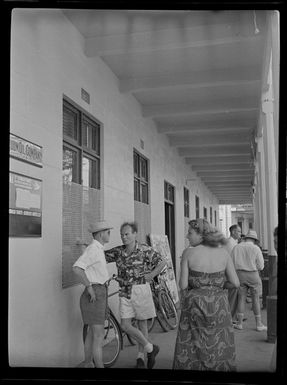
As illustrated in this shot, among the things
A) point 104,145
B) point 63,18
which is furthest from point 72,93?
point 104,145

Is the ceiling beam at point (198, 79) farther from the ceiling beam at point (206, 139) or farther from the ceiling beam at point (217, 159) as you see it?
the ceiling beam at point (217, 159)

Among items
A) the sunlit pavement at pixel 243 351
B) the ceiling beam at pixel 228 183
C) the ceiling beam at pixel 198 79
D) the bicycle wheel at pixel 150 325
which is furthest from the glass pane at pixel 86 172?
the ceiling beam at pixel 228 183

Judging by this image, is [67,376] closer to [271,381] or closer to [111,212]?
[271,381]

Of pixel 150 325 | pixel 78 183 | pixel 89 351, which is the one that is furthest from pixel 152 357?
pixel 78 183

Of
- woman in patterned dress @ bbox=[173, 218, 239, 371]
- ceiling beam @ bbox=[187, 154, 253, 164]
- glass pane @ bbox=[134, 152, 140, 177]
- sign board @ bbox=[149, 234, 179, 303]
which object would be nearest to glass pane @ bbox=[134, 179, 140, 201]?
glass pane @ bbox=[134, 152, 140, 177]

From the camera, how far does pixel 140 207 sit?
729cm

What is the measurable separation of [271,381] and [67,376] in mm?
1464

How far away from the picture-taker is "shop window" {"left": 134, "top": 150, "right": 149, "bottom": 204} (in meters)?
7.20

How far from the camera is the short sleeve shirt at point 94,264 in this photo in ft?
13.7

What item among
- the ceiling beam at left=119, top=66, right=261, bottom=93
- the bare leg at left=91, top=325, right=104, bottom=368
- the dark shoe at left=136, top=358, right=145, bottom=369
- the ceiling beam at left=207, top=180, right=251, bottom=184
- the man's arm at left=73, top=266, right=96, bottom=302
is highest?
the ceiling beam at left=119, top=66, right=261, bottom=93

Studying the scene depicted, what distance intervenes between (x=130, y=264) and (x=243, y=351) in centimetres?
126

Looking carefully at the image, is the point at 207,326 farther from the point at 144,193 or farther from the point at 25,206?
the point at 144,193

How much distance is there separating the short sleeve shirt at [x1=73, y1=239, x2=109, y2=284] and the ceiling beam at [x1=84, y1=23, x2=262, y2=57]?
208 cm

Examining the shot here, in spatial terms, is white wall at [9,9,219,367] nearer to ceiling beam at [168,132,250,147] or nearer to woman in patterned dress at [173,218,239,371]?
woman in patterned dress at [173,218,239,371]
